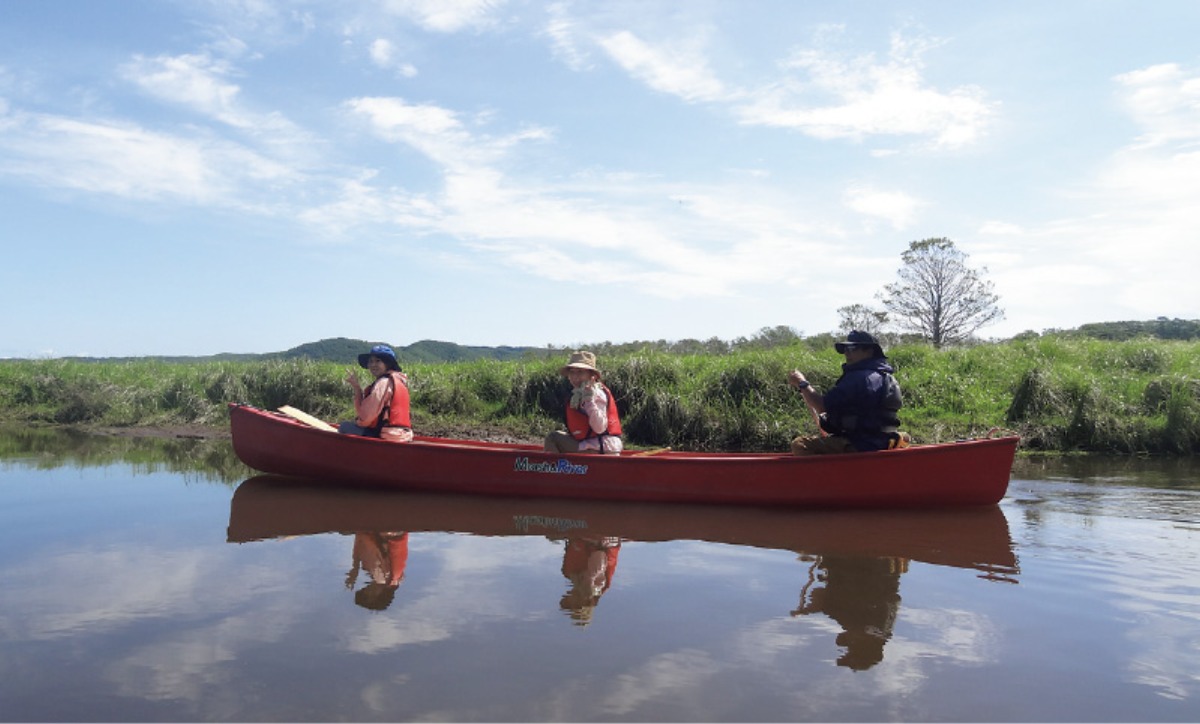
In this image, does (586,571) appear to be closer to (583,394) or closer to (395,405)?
(583,394)

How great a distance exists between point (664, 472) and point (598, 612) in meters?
3.21

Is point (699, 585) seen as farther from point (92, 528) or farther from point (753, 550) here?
point (92, 528)

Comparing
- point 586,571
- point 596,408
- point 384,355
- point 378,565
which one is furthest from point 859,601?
point 384,355

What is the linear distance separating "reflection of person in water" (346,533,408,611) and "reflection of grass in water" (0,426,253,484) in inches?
152

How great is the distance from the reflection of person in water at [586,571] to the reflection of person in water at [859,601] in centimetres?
113

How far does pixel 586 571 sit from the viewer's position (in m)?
5.32

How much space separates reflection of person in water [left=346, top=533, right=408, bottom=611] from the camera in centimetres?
465

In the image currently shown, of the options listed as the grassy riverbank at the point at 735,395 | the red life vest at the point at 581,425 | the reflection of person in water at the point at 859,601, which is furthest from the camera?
the grassy riverbank at the point at 735,395

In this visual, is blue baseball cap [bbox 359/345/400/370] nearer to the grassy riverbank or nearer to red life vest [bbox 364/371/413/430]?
red life vest [bbox 364/371/413/430]

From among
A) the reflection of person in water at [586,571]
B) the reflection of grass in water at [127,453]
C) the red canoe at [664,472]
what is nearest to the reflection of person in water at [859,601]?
the reflection of person in water at [586,571]

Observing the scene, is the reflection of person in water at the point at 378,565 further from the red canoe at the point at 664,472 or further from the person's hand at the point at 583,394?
the person's hand at the point at 583,394

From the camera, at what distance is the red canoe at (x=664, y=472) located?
7172 millimetres

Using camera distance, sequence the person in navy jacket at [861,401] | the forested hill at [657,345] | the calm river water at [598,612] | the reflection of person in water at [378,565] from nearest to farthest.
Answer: the calm river water at [598,612], the reflection of person in water at [378,565], the person in navy jacket at [861,401], the forested hill at [657,345]

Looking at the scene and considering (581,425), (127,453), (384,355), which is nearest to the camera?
(581,425)
